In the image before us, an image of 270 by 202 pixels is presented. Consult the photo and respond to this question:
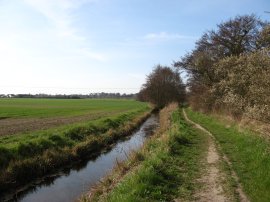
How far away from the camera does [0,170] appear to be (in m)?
15.1

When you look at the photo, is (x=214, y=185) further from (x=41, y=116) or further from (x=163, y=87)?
(x=163, y=87)

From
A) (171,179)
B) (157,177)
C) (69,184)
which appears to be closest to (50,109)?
(69,184)

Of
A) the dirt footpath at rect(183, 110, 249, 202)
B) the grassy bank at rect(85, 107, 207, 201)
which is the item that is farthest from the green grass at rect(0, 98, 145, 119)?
the dirt footpath at rect(183, 110, 249, 202)

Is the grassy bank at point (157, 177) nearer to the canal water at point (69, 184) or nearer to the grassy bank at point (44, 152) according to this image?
the canal water at point (69, 184)

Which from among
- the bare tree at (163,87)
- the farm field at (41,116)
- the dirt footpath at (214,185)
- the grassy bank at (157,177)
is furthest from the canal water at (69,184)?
the bare tree at (163,87)

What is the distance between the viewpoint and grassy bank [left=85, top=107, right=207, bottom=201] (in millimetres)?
10297

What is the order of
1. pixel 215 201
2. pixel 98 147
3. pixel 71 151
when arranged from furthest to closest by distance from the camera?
pixel 98 147, pixel 71 151, pixel 215 201

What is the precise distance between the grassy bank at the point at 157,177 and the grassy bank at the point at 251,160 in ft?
4.86

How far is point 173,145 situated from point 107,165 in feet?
12.2

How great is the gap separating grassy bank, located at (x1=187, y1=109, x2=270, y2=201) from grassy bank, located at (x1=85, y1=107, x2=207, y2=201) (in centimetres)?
148

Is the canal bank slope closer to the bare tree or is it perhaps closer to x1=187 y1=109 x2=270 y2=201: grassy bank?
x1=187 y1=109 x2=270 y2=201: grassy bank

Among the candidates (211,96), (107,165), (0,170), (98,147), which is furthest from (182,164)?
(211,96)

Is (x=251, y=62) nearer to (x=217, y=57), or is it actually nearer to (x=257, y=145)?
(x=257, y=145)

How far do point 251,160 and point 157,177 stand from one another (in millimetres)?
4563
